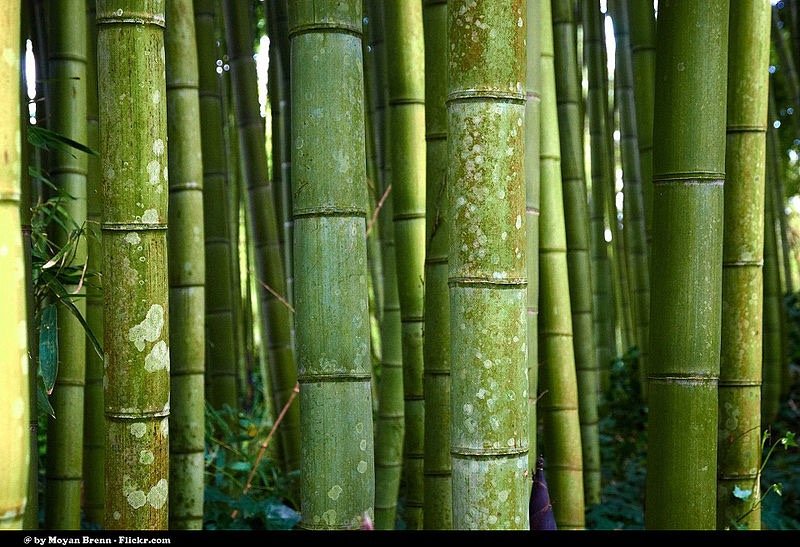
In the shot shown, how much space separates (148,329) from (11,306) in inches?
20.6

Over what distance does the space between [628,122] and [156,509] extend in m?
3.73

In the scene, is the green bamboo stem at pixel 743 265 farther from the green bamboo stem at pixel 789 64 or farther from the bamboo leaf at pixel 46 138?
the green bamboo stem at pixel 789 64

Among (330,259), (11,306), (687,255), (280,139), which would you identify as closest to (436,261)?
(330,259)

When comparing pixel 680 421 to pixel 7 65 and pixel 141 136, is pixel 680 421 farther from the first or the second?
pixel 7 65

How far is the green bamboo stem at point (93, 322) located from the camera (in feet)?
7.52

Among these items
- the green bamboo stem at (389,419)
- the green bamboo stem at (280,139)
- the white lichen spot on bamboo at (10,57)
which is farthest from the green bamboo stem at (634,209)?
the white lichen spot on bamboo at (10,57)

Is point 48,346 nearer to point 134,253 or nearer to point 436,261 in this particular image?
point 134,253

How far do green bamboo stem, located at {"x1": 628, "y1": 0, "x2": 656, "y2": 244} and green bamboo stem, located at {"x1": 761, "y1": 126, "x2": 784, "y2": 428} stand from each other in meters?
2.05

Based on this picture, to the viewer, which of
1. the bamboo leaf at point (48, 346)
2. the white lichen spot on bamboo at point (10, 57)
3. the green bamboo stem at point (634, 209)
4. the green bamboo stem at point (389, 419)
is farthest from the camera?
the green bamboo stem at point (634, 209)

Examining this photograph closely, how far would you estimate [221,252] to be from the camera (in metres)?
3.07

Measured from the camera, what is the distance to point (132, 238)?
4.65 ft

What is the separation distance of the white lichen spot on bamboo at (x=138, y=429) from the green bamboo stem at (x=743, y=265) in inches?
49.9

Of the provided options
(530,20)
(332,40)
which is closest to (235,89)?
(530,20)
